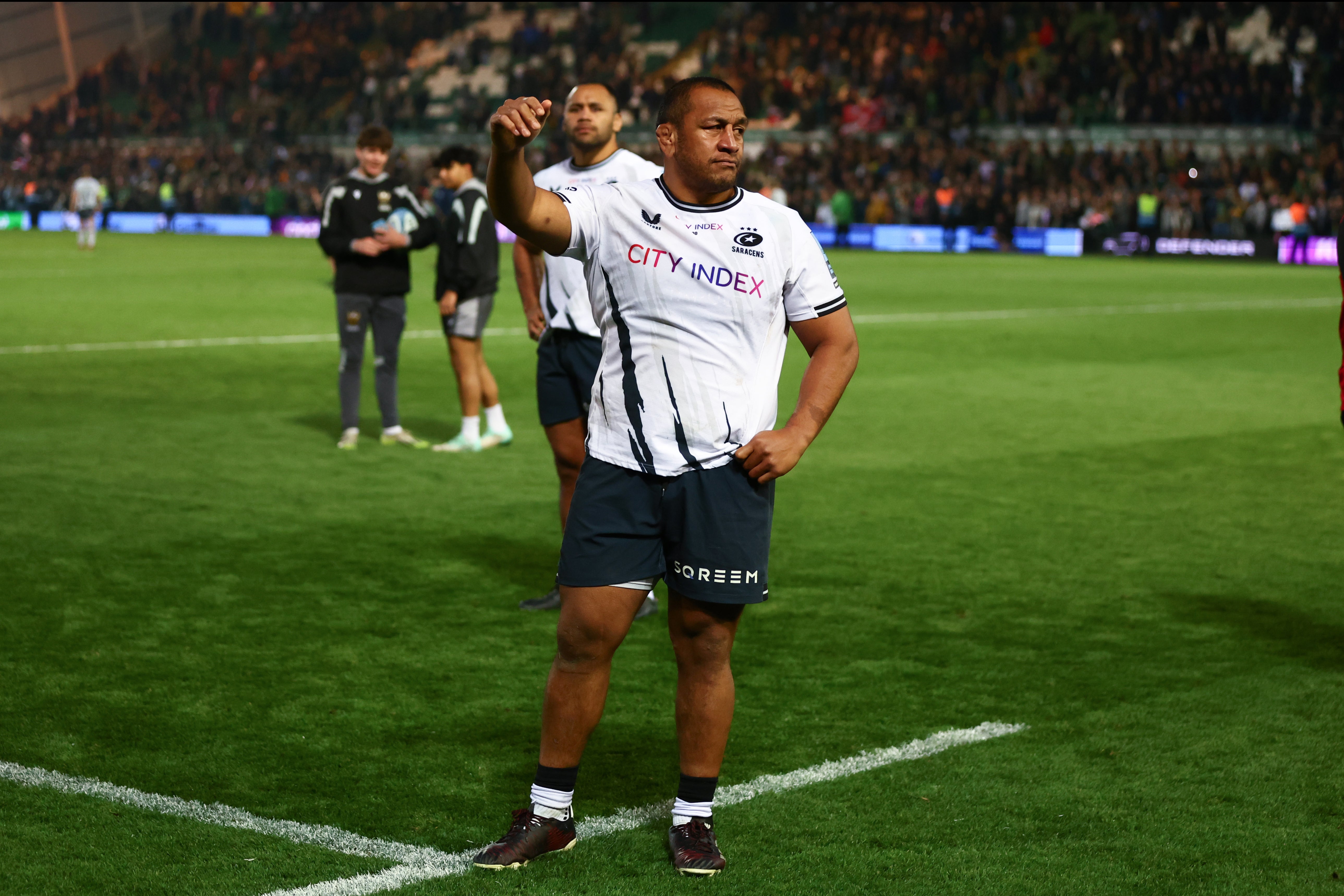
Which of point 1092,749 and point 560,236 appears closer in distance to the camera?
point 560,236

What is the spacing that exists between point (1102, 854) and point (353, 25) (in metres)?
64.6

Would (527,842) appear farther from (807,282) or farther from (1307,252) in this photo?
(1307,252)

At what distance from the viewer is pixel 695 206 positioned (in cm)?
389

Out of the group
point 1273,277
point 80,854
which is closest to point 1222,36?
point 1273,277

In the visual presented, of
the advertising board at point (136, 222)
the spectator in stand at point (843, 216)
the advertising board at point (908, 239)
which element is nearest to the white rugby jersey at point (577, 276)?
the advertising board at point (908, 239)

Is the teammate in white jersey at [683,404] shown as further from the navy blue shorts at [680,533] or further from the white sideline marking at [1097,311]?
the white sideline marking at [1097,311]

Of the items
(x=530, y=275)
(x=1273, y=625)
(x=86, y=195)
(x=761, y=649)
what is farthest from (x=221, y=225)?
(x=1273, y=625)

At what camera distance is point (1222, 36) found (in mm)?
43125

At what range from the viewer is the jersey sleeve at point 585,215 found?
12.8ft

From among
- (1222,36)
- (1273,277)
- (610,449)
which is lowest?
(1273,277)

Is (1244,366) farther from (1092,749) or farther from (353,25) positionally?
(353,25)

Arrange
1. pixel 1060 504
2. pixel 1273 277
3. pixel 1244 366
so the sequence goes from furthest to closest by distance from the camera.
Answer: pixel 1273 277 → pixel 1244 366 → pixel 1060 504

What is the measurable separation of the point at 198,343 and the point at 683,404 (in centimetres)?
1407

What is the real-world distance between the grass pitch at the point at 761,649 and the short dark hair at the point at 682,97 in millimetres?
1869
